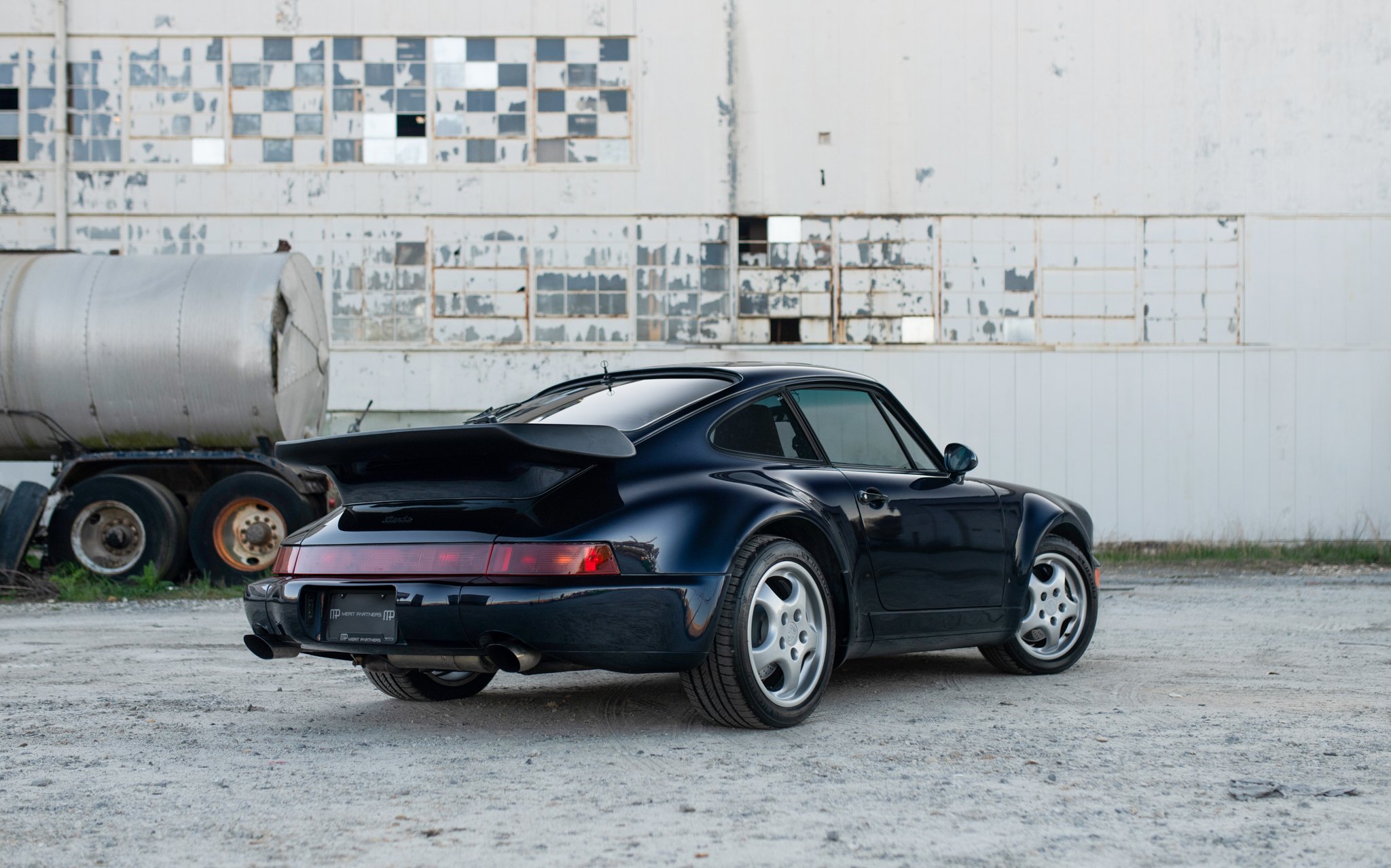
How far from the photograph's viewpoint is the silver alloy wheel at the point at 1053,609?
648 cm

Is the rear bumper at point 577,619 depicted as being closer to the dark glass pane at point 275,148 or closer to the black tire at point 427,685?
the black tire at point 427,685

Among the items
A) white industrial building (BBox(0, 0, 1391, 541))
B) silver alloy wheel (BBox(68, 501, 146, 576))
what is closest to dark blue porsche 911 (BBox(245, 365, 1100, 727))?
silver alloy wheel (BBox(68, 501, 146, 576))

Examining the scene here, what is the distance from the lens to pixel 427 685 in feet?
19.0

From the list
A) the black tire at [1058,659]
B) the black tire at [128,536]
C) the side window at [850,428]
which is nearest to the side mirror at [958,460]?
the side window at [850,428]

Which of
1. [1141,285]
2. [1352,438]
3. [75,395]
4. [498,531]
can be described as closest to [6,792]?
[498,531]

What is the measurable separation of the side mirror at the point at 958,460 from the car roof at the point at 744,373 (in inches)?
23.0

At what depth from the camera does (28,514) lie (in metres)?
12.2

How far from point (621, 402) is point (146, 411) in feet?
27.0

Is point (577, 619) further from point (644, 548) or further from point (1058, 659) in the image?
point (1058, 659)

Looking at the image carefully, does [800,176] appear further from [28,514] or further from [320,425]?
[28,514]

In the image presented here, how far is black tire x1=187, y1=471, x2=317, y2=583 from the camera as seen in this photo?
12.2 meters

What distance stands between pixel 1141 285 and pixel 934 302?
2526 mm

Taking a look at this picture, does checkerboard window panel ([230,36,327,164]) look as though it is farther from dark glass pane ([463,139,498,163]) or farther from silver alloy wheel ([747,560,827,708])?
silver alloy wheel ([747,560,827,708])

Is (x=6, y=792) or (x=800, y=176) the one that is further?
(x=800, y=176)
